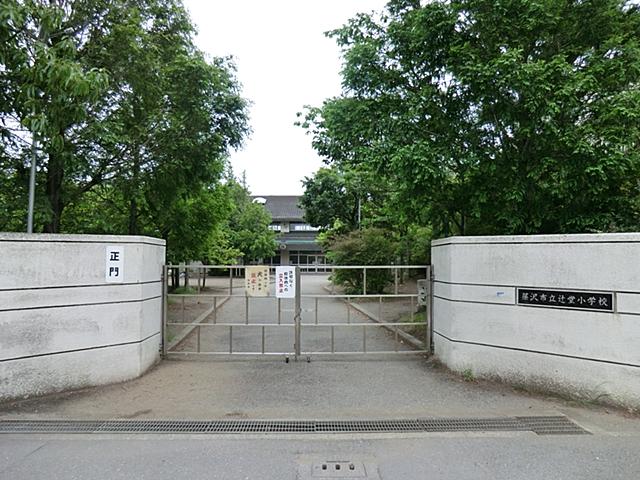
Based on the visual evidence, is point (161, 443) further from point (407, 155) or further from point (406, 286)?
point (406, 286)

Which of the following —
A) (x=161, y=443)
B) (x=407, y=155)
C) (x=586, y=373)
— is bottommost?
(x=161, y=443)

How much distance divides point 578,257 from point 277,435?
4077mm

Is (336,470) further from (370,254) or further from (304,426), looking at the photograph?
(370,254)

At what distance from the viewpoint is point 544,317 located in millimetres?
5266

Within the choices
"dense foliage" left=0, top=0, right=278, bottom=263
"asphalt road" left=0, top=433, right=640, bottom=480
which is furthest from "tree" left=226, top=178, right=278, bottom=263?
"asphalt road" left=0, top=433, right=640, bottom=480

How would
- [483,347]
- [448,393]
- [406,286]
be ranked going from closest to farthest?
[448,393] → [483,347] → [406,286]

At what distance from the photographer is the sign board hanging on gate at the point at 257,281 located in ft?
22.4

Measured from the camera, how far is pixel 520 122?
6.20 m

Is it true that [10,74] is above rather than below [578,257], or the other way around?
above

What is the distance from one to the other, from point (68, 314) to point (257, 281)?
2701 millimetres

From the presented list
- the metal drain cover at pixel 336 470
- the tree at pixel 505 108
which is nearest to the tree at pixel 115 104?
the tree at pixel 505 108

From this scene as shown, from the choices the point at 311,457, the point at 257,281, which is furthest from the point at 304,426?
the point at 257,281

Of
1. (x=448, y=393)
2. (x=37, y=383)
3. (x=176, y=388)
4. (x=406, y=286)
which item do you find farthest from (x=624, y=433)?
(x=406, y=286)

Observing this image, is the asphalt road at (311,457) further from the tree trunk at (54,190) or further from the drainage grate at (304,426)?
the tree trunk at (54,190)
